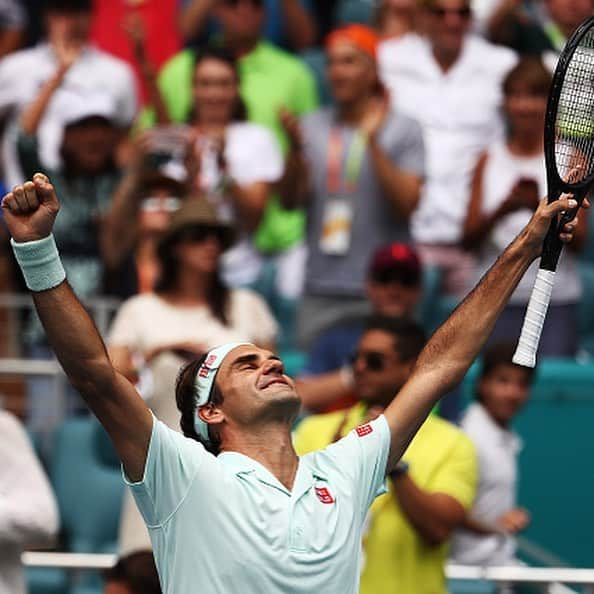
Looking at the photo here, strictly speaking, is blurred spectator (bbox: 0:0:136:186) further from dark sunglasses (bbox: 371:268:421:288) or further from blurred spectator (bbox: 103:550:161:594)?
blurred spectator (bbox: 103:550:161:594)

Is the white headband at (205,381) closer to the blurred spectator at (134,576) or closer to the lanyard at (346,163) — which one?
the blurred spectator at (134,576)

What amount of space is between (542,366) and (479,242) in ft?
2.82

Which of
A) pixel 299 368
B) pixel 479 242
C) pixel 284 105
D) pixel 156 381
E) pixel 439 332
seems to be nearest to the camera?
pixel 439 332

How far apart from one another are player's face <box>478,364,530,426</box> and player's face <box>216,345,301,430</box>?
250 centimetres

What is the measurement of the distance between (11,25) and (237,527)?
687 cm

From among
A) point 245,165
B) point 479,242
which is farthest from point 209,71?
point 479,242

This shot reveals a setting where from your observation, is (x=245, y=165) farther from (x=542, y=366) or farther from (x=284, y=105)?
(x=542, y=366)

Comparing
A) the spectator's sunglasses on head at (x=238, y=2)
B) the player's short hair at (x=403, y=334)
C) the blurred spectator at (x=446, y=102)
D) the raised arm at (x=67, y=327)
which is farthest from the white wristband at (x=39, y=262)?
the spectator's sunglasses on head at (x=238, y=2)

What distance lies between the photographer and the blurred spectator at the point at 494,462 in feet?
21.0

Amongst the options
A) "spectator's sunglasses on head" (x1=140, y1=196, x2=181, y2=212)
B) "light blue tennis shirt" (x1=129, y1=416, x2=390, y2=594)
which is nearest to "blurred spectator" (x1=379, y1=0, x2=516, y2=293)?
"spectator's sunglasses on head" (x1=140, y1=196, x2=181, y2=212)

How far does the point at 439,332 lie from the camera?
451 centimetres

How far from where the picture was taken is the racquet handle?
13.9 ft

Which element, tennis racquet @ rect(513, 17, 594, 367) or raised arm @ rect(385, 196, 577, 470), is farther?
raised arm @ rect(385, 196, 577, 470)

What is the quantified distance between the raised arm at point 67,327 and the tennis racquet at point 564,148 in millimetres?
975
